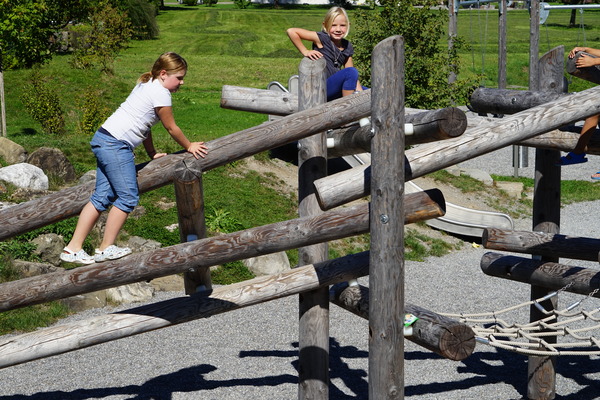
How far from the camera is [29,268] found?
10.4 metres

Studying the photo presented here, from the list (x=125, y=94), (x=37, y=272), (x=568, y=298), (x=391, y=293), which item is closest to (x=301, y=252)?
(x=391, y=293)

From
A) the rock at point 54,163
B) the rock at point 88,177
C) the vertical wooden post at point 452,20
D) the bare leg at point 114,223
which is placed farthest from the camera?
the vertical wooden post at point 452,20

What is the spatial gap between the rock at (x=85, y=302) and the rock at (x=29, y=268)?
53 cm

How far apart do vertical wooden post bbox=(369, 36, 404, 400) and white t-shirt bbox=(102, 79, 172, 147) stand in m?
1.48

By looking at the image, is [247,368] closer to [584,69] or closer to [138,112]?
[138,112]

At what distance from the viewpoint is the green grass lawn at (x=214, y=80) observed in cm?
1302

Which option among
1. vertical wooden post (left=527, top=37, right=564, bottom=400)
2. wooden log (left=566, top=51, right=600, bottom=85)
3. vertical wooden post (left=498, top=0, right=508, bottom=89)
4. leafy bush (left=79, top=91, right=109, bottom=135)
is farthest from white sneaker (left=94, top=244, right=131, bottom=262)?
vertical wooden post (left=498, top=0, right=508, bottom=89)

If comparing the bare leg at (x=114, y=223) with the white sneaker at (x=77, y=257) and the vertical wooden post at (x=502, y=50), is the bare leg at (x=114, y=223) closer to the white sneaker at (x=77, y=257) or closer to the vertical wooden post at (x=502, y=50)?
the white sneaker at (x=77, y=257)

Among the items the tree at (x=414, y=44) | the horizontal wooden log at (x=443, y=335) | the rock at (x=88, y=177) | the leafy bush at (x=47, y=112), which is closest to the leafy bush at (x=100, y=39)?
the leafy bush at (x=47, y=112)

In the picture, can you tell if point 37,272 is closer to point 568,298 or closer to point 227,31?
point 568,298

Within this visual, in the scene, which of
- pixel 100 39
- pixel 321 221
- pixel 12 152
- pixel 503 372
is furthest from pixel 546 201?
pixel 100 39

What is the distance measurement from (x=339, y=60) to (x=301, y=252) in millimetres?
1746

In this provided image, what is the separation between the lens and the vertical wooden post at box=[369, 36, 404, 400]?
429cm

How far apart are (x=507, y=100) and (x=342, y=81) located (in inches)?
54.9
